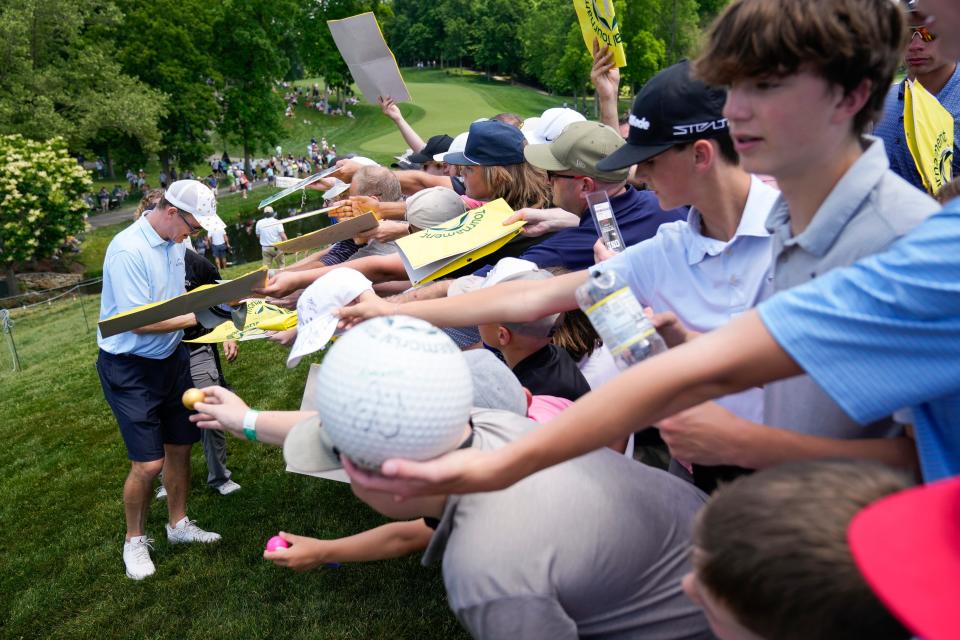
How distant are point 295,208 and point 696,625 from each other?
125 feet

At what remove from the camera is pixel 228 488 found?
6.45 metres

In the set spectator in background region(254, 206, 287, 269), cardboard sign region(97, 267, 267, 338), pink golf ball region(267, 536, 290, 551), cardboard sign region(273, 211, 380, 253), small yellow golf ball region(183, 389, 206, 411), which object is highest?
cardboard sign region(273, 211, 380, 253)

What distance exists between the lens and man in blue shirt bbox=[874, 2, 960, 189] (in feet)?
12.6

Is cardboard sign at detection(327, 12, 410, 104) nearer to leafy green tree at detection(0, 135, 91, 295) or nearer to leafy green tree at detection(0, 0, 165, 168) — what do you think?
leafy green tree at detection(0, 135, 91, 295)

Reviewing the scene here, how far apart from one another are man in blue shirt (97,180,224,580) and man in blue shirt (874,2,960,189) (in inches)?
181

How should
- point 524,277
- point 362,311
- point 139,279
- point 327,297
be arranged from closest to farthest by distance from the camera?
point 362,311
point 327,297
point 524,277
point 139,279

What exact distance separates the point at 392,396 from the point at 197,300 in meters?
2.36

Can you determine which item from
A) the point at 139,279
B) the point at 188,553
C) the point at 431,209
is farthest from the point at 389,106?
the point at 188,553

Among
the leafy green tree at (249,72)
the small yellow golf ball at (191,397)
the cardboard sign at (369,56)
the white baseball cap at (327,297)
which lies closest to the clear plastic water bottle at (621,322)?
the white baseball cap at (327,297)

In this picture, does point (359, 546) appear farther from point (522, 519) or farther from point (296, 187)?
point (296, 187)

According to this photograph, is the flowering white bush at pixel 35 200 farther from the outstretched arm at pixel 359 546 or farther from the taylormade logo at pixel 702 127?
the taylormade logo at pixel 702 127

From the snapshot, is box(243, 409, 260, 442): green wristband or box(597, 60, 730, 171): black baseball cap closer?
box(597, 60, 730, 171): black baseball cap

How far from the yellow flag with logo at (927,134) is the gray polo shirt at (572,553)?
2494 millimetres

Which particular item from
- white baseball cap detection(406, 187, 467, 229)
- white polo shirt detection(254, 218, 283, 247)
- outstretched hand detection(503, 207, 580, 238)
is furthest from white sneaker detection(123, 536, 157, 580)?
outstretched hand detection(503, 207, 580, 238)
